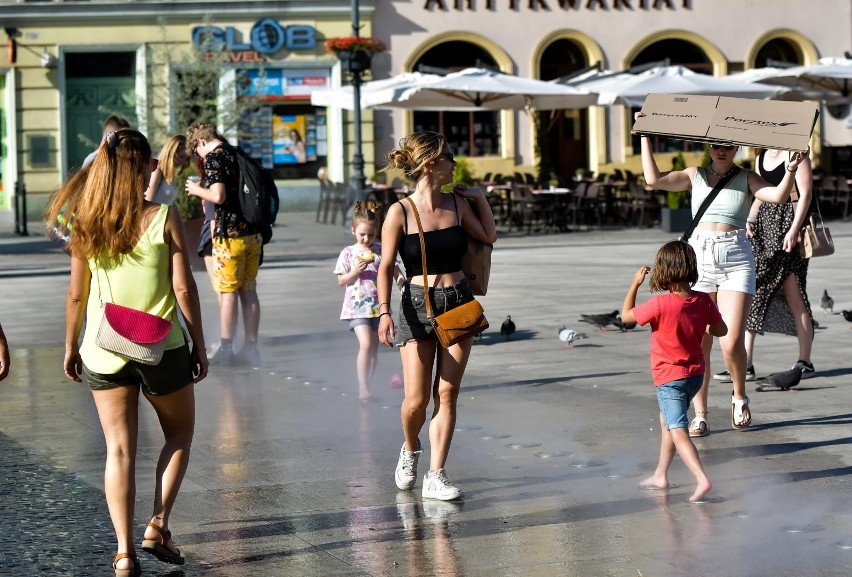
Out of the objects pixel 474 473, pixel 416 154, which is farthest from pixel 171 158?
pixel 416 154

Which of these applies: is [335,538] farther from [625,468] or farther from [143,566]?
[625,468]

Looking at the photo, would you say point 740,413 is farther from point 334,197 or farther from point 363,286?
point 334,197

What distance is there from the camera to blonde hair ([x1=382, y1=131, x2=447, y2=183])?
22.5ft

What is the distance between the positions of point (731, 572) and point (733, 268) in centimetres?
314

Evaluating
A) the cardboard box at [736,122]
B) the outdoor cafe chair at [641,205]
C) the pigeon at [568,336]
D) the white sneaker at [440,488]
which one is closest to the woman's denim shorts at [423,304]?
the white sneaker at [440,488]

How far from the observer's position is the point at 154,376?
18.7 ft

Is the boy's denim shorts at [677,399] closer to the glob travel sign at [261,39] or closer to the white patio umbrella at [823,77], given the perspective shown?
the white patio umbrella at [823,77]

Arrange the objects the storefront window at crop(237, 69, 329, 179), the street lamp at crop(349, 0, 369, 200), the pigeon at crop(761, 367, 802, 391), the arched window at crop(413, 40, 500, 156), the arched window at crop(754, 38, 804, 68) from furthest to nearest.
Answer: the arched window at crop(754, 38, 804, 68)
the arched window at crop(413, 40, 500, 156)
the storefront window at crop(237, 69, 329, 179)
the street lamp at crop(349, 0, 369, 200)
the pigeon at crop(761, 367, 802, 391)

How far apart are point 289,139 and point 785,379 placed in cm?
2541

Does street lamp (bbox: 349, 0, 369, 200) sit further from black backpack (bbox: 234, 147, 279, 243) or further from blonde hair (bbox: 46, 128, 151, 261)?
blonde hair (bbox: 46, 128, 151, 261)

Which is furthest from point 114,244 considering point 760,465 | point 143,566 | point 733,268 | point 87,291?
point 733,268

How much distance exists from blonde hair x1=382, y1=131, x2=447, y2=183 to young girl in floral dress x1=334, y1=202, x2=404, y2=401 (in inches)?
121

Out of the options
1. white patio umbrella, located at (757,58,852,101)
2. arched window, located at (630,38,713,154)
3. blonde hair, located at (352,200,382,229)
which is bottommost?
blonde hair, located at (352,200,382,229)

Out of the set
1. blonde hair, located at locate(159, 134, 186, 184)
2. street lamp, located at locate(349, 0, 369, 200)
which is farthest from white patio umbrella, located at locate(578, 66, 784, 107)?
blonde hair, located at locate(159, 134, 186, 184)
